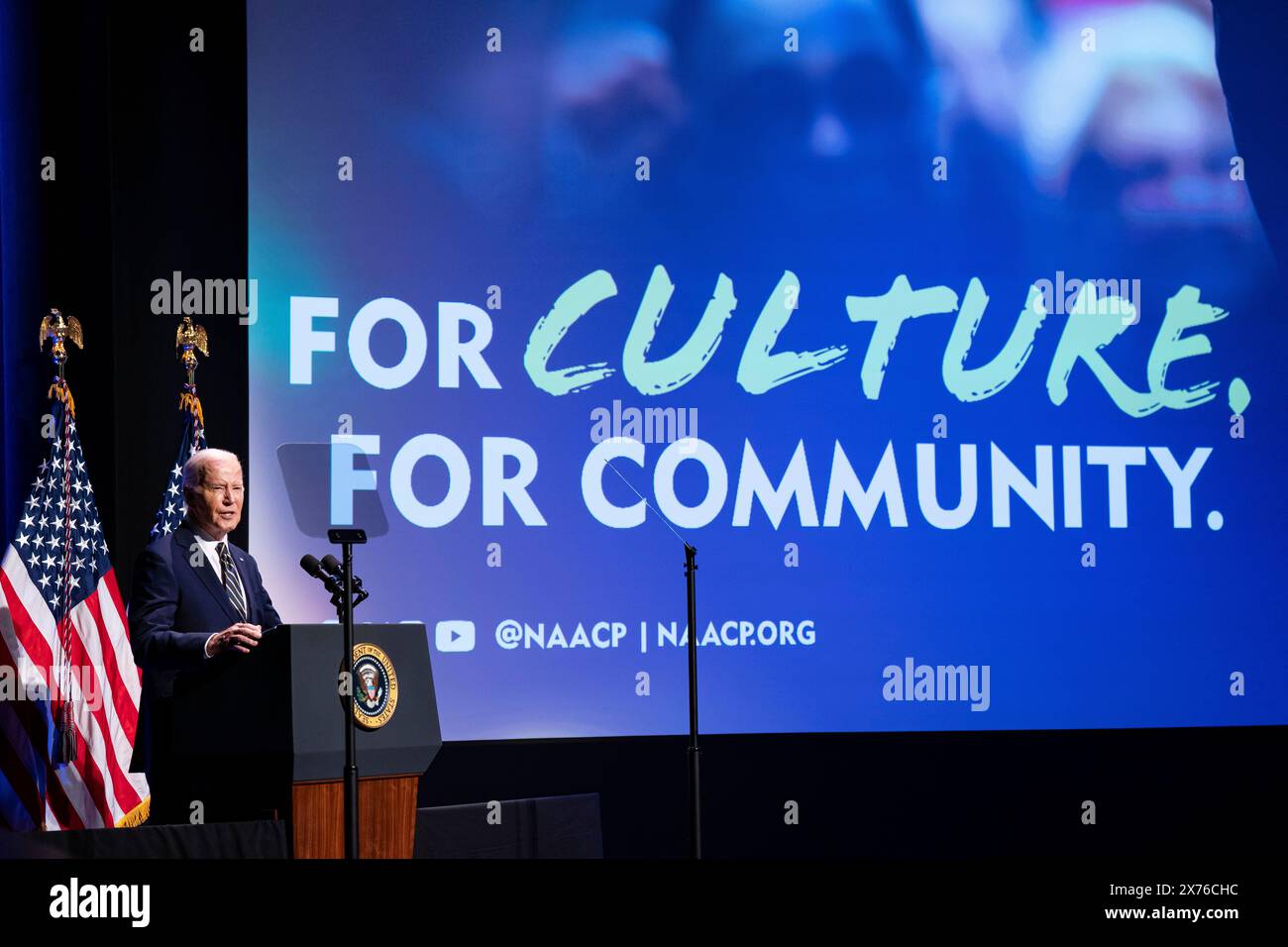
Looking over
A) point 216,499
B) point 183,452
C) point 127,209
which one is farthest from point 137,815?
point 127,209

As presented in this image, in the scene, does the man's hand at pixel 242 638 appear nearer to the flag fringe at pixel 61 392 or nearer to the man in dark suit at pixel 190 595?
the man in dark suit at pixel 190 595

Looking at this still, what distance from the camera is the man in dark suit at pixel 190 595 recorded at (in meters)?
3.25

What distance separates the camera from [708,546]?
5316mm

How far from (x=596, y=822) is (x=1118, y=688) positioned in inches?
94.6

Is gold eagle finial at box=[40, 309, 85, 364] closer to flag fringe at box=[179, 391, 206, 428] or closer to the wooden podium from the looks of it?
flag fringe at box=[179, 391, 206, 428]

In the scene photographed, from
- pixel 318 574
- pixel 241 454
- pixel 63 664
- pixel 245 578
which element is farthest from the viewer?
pixel 241 454

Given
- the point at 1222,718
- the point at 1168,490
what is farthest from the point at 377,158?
the point at 1222,718

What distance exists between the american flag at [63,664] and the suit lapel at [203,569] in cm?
126

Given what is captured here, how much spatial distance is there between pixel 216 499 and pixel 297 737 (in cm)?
98

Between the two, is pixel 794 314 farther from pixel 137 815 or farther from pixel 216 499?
pixel 137 815

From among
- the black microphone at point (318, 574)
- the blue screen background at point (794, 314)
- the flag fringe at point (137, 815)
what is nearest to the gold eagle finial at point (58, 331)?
the blue screen background at point (794, 314)

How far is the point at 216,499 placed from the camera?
11.7ft

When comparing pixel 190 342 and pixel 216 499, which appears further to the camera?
pixel 190 342

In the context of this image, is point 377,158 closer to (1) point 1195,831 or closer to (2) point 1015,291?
(2) point 1015,291
